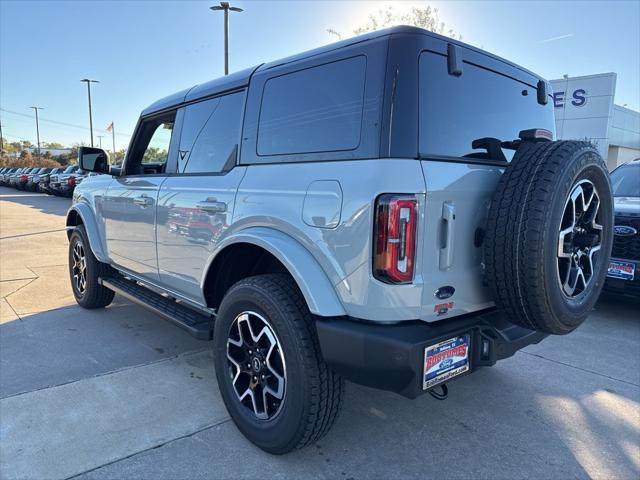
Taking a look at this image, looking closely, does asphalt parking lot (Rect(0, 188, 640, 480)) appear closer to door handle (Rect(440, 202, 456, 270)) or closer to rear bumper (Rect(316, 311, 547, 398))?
rear bumper (Rect(316, 311, 547, 398))

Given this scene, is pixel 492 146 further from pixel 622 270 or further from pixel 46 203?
pixel 46 203

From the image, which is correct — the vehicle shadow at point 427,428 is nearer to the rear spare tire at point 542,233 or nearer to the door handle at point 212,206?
the rear spare tire at point 542,233

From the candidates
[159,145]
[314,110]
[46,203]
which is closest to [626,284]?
[314,110]

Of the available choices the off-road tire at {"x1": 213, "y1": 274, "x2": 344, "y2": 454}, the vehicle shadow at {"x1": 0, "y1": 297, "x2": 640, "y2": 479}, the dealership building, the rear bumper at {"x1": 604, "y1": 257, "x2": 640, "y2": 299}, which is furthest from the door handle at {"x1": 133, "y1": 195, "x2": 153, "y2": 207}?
the dealership building

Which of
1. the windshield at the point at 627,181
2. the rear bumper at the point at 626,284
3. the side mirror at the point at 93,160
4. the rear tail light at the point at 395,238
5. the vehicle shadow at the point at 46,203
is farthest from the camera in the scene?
the vehicle shadow at the point at 46,203

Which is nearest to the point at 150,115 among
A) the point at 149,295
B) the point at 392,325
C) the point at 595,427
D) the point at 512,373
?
the point at 149,295

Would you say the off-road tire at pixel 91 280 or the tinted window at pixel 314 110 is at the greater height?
the tinted window at pixel 314 110

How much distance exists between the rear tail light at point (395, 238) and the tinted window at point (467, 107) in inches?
11.8

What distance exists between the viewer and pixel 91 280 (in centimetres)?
480

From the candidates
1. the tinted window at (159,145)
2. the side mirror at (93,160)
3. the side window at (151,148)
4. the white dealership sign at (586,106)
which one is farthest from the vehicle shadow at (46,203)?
the white dealership sign at (586,106)

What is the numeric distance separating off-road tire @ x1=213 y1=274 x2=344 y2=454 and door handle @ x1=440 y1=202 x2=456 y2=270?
700 millimetres

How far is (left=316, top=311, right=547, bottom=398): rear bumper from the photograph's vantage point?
198 cm

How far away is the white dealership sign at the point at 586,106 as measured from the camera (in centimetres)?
1862

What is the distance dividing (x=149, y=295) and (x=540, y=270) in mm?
3078
